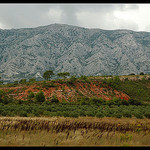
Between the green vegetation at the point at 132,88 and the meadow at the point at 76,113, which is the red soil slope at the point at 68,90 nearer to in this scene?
the meadow at the point at 76,113

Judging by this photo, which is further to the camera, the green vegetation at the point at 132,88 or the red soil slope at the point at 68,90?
the green vegetation at the point at 132,88

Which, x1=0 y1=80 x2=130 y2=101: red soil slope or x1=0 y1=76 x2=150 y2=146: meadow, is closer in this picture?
x1=0 y1=76 x2=150 y2=146: meadow

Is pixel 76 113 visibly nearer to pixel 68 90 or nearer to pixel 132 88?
pixel 68 90

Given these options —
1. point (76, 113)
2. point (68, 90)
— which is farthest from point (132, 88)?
point (76, 113)

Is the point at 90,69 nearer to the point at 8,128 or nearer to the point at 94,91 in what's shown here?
the point at 94,91

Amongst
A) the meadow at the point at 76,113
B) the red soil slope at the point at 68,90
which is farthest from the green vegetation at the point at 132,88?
the red soil slope at the point at 68,90

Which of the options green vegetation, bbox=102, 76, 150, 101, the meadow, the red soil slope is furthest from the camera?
green vegetation, bbox=102, 76, 150, 101

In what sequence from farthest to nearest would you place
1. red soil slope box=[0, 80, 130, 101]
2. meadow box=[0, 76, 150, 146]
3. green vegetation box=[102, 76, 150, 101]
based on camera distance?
green vegetation box=[102, 76, 150, 101], red soil slope box=[0, 80, 130, 101], meadow box=[0, 76, 150, 146]

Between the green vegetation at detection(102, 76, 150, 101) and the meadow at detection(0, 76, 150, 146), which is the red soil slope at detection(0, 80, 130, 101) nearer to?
the meadow at detection(0, 76, 150, 146)

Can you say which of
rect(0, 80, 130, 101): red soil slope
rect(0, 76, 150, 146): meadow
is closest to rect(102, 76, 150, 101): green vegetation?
rect(0, 76, 150, 146): meadow

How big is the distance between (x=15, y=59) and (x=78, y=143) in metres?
205

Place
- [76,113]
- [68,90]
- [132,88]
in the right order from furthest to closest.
→ 1. [132,88]
2. [68,90]
3. [76,113]

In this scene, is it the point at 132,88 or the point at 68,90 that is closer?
the point at 68,90

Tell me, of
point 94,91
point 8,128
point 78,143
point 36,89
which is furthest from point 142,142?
point 94,91
